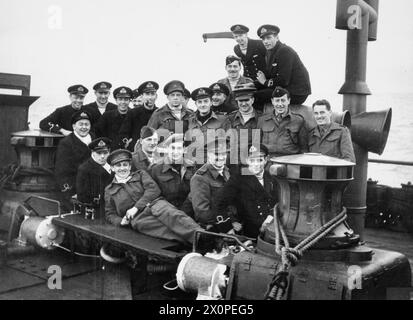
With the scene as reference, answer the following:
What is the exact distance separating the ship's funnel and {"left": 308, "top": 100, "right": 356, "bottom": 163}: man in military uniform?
2.77 feet

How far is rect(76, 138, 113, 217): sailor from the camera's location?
519 centimetres

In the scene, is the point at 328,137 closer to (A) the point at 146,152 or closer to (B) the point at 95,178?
(A) the point at 146,152

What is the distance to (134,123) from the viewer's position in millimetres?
6203

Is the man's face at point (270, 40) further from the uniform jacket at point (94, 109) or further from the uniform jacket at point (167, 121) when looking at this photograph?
the uniform jacket at point (94, 109)

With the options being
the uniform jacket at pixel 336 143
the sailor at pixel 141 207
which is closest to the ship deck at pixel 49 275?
the sailor at pixel 141 207

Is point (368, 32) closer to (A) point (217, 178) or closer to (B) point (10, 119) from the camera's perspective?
(A) point (217, 178)

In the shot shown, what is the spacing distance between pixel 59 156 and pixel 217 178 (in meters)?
2.19

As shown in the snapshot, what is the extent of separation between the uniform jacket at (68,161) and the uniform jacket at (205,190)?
1890 mm

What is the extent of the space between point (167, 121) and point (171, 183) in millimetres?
1037

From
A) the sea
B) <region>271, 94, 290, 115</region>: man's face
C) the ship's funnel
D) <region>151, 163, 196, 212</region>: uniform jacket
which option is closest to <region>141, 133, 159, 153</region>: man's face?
<region>151, 163, 196, 212</region>: uniform jacket

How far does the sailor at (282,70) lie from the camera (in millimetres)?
5098

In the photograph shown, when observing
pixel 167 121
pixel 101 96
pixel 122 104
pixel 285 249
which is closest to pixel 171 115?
pixel 167 121

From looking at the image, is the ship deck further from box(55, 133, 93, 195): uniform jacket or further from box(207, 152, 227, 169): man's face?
box(207, 152, 227, 169): man's face

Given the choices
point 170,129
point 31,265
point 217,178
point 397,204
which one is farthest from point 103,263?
point 397,204
